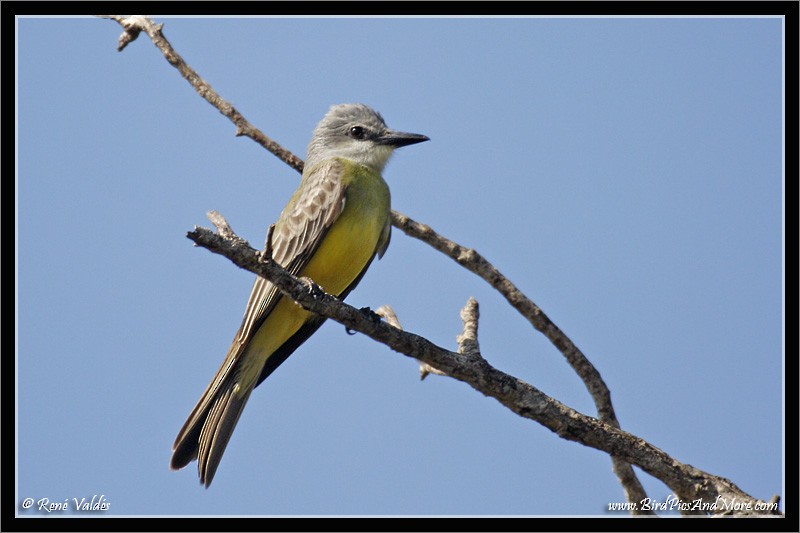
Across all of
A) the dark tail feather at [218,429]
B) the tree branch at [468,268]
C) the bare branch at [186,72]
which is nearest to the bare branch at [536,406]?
the tree branch at [468,268]

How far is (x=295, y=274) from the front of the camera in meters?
7.00

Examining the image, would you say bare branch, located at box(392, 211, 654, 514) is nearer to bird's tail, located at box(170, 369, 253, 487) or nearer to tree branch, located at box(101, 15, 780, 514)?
tree branch, located at box(101, 15, 780, 514)

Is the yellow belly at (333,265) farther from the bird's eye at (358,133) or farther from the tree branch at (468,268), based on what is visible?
the bird's eye at (358,133)

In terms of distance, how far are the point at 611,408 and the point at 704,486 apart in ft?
4.44

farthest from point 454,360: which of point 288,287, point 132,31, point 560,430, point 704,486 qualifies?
point 132,31

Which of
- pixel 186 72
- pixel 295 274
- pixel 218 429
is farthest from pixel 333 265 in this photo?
pixel 186 72

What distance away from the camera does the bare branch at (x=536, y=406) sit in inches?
215

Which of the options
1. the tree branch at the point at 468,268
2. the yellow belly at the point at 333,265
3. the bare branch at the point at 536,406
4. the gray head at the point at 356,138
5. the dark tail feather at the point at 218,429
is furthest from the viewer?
the gray head at the point at 356,138

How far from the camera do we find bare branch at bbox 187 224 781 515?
5.46 metres

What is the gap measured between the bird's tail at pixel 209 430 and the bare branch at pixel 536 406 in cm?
168

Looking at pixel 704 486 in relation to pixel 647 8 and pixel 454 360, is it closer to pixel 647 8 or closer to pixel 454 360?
pixel 454 360

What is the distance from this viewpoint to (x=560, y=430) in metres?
5.75

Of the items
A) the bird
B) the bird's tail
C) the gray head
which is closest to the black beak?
the gray head

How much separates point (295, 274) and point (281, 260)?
0.19m
